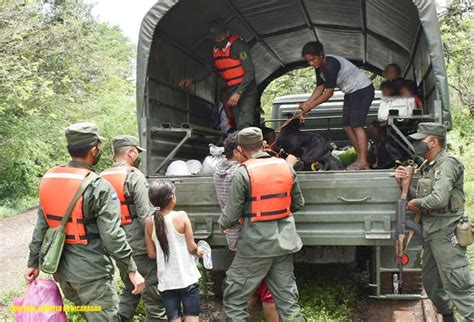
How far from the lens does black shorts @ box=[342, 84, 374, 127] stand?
5836mm

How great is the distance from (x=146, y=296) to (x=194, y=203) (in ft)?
2.90

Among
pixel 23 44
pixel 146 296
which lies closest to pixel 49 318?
pixel 146 296

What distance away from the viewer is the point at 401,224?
14.3 feet

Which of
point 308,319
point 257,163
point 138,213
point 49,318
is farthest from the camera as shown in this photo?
point 308,319

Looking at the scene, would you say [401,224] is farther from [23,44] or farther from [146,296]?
[23,44]

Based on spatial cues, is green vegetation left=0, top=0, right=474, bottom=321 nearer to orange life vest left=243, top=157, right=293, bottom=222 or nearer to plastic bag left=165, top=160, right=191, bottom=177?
plastic bag left=165, top=160, right=191, bottom=177

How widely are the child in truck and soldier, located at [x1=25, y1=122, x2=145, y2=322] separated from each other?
1.45 ft

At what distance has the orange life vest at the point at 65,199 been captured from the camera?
11.5ft

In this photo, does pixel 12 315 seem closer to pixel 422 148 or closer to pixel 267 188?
pixel 267 188

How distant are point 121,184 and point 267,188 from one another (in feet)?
3.86

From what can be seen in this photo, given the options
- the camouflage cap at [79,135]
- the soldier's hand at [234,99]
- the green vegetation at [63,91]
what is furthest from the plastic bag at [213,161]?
the camouflage cap at [79,135]

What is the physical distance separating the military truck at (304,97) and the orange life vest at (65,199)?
138 cm

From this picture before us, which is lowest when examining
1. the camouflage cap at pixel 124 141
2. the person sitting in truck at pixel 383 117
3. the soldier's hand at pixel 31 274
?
the soldier's hand at pixel 31 274

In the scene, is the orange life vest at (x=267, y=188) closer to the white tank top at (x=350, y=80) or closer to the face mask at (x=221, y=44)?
the white tank top at (x=350, y=80)
